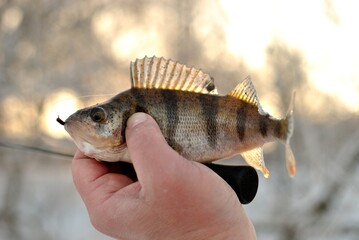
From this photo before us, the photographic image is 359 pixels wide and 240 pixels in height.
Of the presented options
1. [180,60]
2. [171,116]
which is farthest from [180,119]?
[180,60]

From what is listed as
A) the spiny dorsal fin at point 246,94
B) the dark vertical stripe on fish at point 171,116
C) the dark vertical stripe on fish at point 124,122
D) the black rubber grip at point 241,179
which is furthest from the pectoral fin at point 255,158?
the dark vertical stripe on fish at point 124,122

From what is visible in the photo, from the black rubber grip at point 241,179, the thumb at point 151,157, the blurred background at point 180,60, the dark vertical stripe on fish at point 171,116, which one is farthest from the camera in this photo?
the blurred background at point 180,60

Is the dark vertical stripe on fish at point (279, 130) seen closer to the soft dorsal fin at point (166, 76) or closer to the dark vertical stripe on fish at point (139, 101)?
the soft dorsal fin at point (166, 76)

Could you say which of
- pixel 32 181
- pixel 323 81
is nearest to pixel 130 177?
pixel 323 81

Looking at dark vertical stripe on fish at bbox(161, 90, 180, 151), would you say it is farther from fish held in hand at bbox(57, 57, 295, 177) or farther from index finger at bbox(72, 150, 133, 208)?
index finger at bbox(72, 150, 133, 208)

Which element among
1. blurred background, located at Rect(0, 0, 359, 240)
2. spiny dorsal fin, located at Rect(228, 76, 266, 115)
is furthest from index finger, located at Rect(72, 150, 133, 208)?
blurred background, located at Rect(0, 0, 359, 240)

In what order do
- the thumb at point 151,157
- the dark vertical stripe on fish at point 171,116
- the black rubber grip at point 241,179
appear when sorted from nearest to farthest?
the thumb at point 151,157 < the dark vertical stripe on fish at point 171,116 < the black rubber grip at point 241,179

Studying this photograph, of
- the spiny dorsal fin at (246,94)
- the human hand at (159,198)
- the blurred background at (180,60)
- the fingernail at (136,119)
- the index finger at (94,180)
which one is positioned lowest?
the human hand at (159,198)
